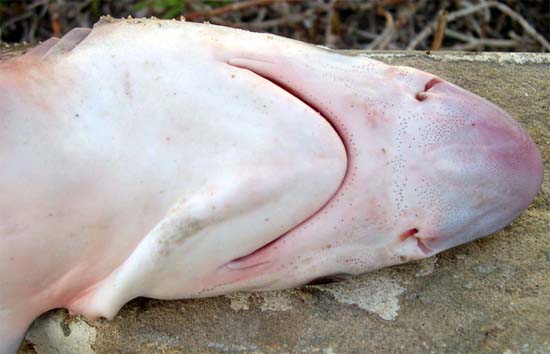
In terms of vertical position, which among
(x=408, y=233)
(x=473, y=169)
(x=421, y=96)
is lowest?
(x=408, y=233)

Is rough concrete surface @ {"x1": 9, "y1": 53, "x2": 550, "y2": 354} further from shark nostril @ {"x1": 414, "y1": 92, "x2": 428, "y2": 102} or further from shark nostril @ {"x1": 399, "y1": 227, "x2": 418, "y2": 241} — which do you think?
shark nostril @ {"x1": 414, "y1": 92, "x2": 428, "y2": 102}

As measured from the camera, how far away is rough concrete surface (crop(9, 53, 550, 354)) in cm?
159

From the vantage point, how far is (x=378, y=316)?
164 cm

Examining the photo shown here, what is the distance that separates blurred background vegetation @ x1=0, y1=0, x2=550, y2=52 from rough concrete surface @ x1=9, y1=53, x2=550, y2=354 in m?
1.60

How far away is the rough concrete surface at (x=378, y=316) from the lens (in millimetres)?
1591

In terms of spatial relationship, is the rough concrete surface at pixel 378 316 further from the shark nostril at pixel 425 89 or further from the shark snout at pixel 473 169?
the shark nostril at pixel 425 89

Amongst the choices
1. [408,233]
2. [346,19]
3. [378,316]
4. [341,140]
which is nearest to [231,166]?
[341,140]

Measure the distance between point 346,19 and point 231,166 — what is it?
6.80 ft

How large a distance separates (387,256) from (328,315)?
0.20 meters

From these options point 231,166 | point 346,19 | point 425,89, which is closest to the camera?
point 231,166

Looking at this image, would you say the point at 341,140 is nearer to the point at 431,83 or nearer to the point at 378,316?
the point at 431,83

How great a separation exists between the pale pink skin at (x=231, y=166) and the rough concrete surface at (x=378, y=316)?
14 cm

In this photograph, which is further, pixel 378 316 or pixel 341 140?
pixel 378 316

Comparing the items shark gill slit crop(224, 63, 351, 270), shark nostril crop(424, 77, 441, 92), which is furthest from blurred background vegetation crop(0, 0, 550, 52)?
shark gill slit crop(224, 63, 351, 270)
